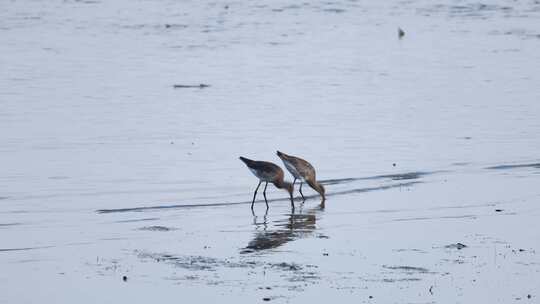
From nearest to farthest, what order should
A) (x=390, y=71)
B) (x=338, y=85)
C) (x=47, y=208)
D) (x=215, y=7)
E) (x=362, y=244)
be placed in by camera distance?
(x=362, y=244), (x=47, y=208), (x=338, y=85), (x=390, y=71), (x=215, y=7)

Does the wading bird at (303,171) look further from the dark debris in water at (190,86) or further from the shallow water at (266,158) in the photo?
the dark debris in water at (190,86)

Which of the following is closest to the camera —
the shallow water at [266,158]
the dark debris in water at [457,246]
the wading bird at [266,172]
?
the shallow water at [266,158]

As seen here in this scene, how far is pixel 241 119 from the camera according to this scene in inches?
907

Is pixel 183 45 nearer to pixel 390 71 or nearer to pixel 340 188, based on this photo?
pixel 390 71

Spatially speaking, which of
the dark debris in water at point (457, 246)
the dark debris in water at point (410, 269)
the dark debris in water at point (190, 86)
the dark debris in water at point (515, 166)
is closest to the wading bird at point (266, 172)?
the dark debris in water at point (457, 246)

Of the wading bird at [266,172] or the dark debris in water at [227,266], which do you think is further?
the wading bird at [266,172]

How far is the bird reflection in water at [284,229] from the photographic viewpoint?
40.6ft

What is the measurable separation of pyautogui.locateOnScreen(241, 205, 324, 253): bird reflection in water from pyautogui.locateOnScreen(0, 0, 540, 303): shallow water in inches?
1.5

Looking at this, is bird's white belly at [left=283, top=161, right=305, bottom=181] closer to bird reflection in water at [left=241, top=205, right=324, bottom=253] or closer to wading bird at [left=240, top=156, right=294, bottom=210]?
wading bird at [left=240, top=156, right=294, bottom=210]

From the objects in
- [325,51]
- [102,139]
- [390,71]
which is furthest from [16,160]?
[325,51]

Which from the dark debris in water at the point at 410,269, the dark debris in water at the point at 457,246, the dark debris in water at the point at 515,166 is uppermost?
the dark debris in water at the point at 515,166

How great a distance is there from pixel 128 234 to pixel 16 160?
19.8ft

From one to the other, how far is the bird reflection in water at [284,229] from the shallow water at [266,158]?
0.12 feet

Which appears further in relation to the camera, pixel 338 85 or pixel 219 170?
pixel 338 85
